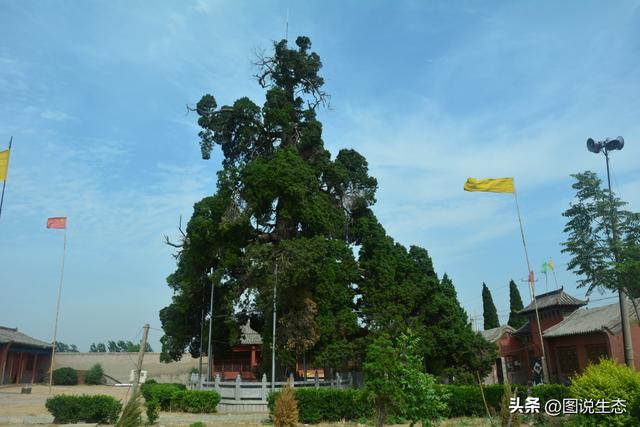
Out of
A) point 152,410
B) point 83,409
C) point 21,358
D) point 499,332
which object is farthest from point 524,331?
point 21,358

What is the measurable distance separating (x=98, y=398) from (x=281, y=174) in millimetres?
11623

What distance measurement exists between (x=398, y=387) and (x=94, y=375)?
41295 millimetres

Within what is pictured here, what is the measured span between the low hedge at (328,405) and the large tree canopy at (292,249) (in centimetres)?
422

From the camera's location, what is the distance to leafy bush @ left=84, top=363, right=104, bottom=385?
149 feet

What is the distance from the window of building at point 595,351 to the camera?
29.1 m

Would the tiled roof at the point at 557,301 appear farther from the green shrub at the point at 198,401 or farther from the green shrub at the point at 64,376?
the green shrub at the point at 64,376

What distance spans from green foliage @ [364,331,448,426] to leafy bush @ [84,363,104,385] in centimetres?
4056

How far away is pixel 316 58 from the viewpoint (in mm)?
29016

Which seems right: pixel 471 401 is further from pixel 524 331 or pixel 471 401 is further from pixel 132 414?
pixel 524 331

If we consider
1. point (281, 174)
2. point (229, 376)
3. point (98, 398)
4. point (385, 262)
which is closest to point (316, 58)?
point (281, 174)

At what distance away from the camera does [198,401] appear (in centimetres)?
2114

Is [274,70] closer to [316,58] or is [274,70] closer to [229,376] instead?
[316,58]

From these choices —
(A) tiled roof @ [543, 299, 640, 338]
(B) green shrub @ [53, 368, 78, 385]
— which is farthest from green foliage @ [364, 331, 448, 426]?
(B) green shrub @ [53, 368, 78, 385]

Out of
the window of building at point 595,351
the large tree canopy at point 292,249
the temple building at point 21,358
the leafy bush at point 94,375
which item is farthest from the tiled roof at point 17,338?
the window of building at point 595,351
